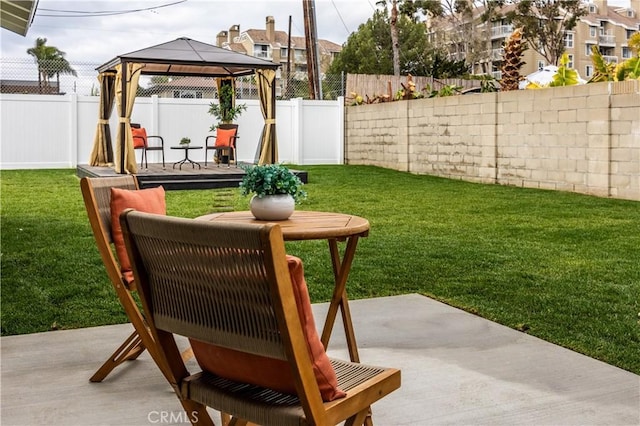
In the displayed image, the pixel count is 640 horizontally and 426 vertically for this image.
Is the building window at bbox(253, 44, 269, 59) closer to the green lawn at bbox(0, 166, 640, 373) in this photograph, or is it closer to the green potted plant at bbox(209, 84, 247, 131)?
the green potted plant at bbox(209, 84, 247, 131)

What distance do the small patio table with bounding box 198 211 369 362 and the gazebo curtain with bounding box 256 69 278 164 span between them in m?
10.6

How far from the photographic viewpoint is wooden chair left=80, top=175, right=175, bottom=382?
262 cm

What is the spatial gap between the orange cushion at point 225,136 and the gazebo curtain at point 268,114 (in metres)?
1.16

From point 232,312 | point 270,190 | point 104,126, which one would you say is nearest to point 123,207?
point 270,190

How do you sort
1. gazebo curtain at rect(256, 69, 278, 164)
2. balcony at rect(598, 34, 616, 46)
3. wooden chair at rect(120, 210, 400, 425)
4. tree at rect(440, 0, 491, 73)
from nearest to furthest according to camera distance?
wooden chair at rect(120, 210, 400, 425)
gazebo curtain at rect(256, 69, 278, 164)
tree at rect(440, 0, 491, 73)
balcony at rect(598, 34, 616, 46)

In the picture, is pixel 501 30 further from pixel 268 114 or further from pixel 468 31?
pixel 268 114

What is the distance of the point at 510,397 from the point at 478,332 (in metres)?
0.99

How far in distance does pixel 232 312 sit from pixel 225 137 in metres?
13.8

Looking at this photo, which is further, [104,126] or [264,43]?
[264,43]

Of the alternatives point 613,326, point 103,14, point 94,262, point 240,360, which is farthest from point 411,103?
point 103,14

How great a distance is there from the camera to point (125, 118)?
512 inches

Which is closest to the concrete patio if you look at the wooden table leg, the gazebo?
the wooden table leg

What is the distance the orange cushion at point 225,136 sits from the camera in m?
15.0

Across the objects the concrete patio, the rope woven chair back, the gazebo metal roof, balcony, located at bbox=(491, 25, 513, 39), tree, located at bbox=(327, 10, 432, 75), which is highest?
balcony, located at bbox=(491, 25, 513, 39)
